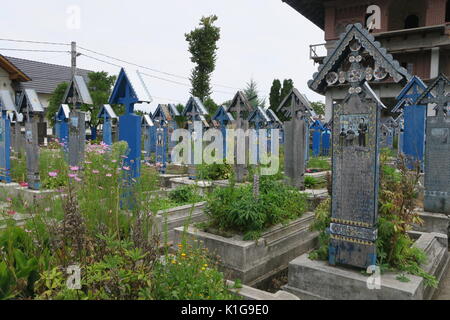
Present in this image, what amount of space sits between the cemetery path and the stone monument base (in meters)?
0.11

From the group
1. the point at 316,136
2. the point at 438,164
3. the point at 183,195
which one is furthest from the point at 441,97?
the point at 316,136

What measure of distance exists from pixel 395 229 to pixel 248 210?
1880mm

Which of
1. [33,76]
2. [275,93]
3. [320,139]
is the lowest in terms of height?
[320,139]

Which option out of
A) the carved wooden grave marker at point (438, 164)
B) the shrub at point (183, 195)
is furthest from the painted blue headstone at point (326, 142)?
the shrub at point (183, 195)

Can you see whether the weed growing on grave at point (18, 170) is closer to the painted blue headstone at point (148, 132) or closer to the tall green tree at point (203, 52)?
the painted blue headstone at point (148, 132)

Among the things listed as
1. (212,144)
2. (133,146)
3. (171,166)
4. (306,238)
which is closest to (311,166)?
(212,144)

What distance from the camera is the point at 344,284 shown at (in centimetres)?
368

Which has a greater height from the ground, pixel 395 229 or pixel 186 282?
pixel 395 229

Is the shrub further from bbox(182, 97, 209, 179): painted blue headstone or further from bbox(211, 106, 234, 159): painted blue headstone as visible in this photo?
bbox(211, 106, 234, 159): painted blue headstone

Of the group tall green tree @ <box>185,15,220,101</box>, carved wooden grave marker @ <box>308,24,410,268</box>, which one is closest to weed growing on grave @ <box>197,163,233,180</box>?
carved wooden grave marker @ <box>308,24,410,268</box>

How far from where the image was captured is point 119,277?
8.90 ft

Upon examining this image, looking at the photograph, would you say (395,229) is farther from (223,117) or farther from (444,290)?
(223,117)

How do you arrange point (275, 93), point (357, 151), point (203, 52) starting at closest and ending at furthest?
point (357, 151) < point (203, 52) < point (275, 93)

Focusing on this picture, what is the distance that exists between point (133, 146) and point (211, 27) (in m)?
21.3
